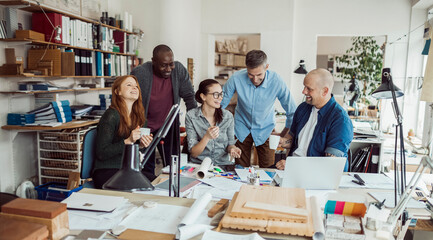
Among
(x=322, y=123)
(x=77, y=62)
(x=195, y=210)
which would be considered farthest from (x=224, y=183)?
(x=77, y=62)

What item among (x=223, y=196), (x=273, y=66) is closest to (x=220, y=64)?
(x=273, y=66)

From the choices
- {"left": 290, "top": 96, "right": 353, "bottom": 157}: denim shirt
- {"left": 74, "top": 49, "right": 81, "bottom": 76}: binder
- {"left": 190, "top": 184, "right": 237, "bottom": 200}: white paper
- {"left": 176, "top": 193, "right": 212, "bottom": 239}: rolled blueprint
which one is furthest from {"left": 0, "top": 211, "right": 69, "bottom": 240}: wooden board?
{"left": 74, "top": 49, "right": 81, "bottom": 76}: binder

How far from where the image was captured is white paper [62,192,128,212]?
141 cm

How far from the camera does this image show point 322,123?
7.43 ft

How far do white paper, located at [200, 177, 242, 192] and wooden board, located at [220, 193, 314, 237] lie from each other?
59cm

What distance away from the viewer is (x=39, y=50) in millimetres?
3676

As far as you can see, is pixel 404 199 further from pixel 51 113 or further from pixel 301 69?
pixel 301 69

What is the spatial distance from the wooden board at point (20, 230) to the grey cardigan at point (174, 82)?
1.95m

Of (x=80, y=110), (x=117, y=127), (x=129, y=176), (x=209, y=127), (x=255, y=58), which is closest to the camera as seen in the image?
(x=129, y=176)

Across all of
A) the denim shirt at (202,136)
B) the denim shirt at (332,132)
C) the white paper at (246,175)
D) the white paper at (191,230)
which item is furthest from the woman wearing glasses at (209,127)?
the white paper at (191,230)

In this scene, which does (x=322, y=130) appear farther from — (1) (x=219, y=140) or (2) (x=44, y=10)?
(2) (x=44, y=10)

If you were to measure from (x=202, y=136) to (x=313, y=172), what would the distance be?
100 centimetres

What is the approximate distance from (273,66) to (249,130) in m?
3.26

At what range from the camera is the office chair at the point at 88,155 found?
7.41 feet
